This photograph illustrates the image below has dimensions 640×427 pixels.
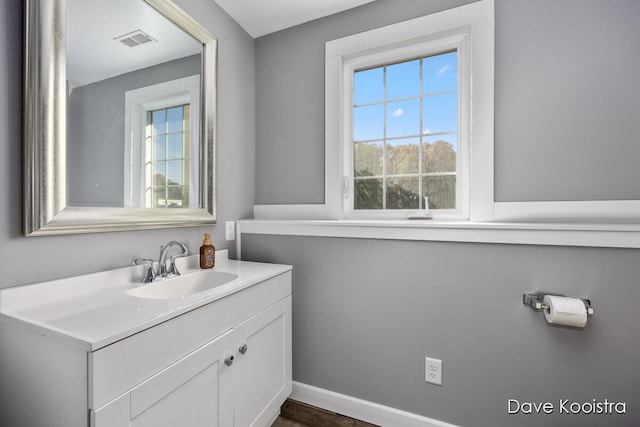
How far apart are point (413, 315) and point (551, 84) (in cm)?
122

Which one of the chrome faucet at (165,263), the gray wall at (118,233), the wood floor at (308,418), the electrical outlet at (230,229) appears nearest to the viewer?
the gray wall at (118,233)

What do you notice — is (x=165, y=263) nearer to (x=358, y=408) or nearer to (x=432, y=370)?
(x=358, y=408)

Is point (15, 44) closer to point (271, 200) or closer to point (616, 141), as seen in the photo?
point (271, 200)

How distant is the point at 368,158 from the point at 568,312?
44.8 inches

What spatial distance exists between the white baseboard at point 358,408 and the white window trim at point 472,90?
99cm

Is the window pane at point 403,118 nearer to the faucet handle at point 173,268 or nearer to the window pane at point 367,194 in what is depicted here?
the window pane at point 367,194

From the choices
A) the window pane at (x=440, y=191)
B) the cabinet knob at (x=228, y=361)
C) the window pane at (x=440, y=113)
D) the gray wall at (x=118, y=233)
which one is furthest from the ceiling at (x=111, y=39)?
the window pane at (x=440, y=191)

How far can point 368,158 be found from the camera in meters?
1.66

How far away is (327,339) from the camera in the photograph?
155 cm

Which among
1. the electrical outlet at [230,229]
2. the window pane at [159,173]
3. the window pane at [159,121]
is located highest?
the window pane at [159,121]

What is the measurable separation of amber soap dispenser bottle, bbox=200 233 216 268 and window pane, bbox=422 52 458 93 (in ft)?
4.67

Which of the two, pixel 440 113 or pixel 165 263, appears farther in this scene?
pixel 440 113

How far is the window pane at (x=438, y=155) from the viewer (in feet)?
4.85

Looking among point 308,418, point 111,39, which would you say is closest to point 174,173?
point 111,39
